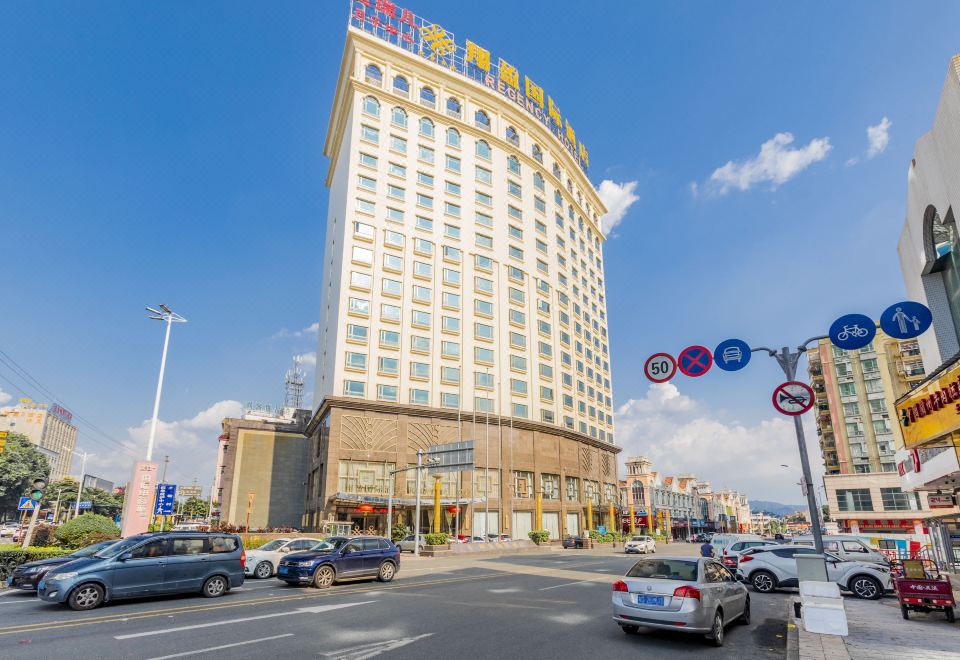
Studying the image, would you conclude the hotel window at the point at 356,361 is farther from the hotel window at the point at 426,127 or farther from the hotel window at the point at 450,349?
the hotel window at the point at 426,127

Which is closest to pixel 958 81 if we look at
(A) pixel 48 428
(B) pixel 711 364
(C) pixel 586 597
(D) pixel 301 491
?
(B) pixel 711 364

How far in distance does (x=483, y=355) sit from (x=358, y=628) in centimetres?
4697

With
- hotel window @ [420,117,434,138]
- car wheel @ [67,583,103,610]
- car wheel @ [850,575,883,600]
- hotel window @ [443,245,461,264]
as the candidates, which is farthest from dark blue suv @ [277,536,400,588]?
hotel window @ [420,117,434,138]

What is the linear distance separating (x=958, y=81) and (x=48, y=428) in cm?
22698

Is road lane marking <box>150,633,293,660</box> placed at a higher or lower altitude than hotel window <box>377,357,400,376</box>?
lower

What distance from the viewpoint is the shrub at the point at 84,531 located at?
71.1 feet

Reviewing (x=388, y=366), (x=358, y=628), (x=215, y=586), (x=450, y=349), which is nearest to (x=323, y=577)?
(x=215, y=586)

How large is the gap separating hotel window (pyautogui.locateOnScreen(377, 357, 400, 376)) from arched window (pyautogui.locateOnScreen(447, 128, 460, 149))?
1059 inches

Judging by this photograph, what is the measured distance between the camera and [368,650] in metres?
8.87

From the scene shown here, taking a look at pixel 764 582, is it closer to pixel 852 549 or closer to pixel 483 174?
pixel 852 549

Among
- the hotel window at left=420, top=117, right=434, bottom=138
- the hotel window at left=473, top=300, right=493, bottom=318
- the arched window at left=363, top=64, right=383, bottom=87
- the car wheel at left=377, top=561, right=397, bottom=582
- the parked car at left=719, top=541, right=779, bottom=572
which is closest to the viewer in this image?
the car wheel at left=377, top=561, right=397, bottom=582

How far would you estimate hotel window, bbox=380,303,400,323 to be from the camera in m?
52.6

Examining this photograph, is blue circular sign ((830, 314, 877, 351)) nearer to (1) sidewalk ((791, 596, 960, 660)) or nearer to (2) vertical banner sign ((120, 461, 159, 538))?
(1) sidewalk ((791, 596, 960, 660))

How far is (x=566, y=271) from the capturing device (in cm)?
7144
